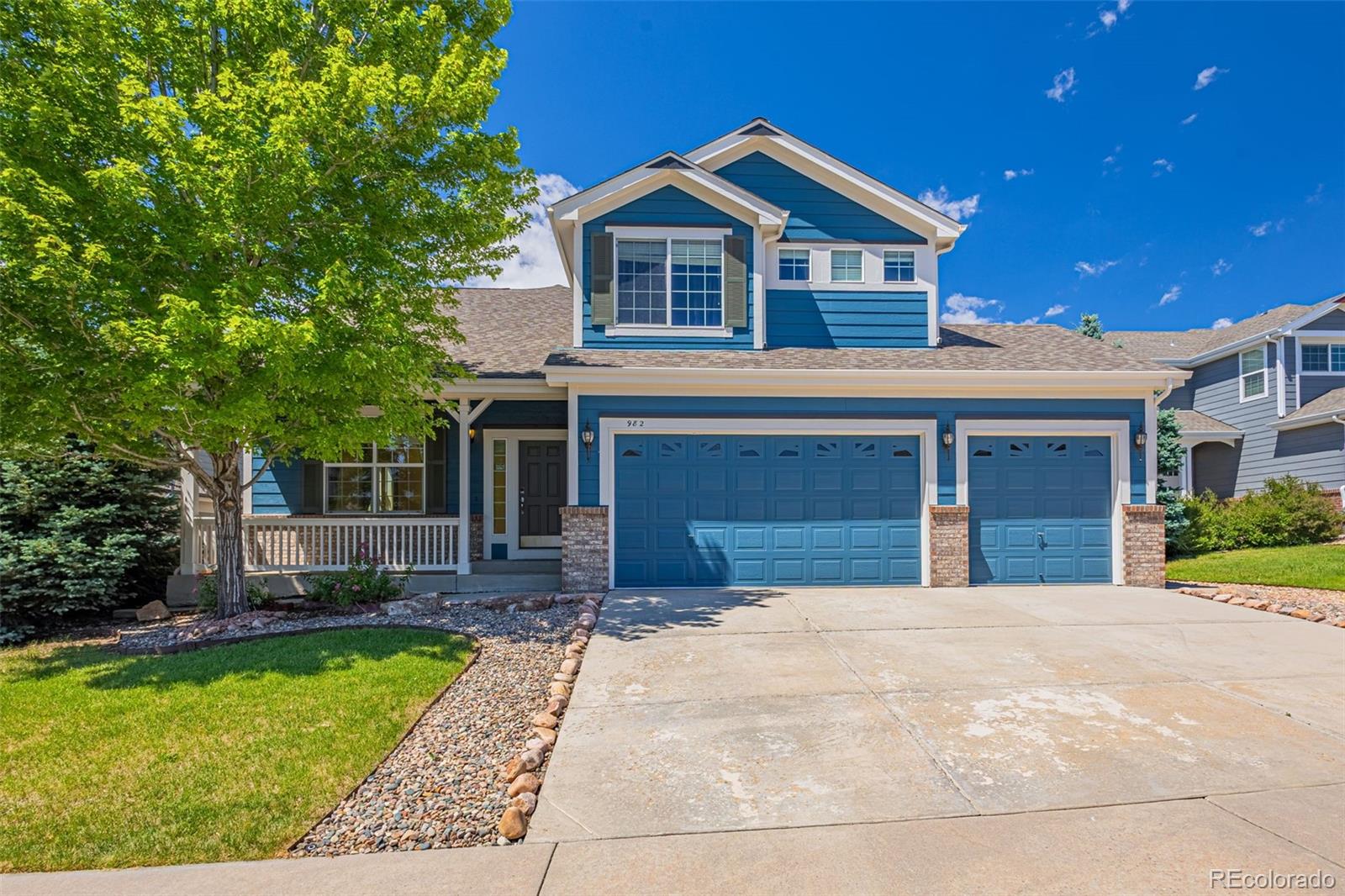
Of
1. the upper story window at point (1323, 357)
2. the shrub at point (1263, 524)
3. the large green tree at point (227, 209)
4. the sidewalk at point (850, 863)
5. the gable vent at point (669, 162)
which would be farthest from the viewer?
the upper story window at point (1323, 357)

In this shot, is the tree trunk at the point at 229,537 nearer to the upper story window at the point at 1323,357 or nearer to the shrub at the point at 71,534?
the shrub at the point at 71,534

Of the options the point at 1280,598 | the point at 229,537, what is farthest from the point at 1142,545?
the point at 229,537

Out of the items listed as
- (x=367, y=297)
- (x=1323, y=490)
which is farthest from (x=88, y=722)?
(x=1323, y=490)

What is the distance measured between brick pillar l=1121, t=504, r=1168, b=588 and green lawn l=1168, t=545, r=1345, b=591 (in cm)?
199

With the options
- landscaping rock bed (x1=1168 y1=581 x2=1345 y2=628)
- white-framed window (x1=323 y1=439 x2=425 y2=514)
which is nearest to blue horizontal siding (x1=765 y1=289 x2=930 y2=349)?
landscaping rock bed (x1=1168 y1=581 x2=1345 y2=628)

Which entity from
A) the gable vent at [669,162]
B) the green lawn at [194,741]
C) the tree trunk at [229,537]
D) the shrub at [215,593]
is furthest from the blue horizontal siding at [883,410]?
the shrub at [215,593]

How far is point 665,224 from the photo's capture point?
10.0 metres

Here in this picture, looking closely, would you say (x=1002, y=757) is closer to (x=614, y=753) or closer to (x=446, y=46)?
(x=614, y=753)

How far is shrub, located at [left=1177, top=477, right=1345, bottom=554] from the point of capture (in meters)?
13.4

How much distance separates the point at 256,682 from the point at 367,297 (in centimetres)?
377

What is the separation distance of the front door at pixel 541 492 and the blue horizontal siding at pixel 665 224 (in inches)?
87.4

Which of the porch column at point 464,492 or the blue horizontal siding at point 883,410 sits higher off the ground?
the blue horizontal siding at point 883,410

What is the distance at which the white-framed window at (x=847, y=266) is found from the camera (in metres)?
10.6

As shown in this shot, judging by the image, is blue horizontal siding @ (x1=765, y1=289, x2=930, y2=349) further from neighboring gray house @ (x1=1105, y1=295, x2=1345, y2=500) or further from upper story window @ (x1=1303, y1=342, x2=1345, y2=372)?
upper story window @ (x1=1303, y1=342, x2=1345, y2=372)
